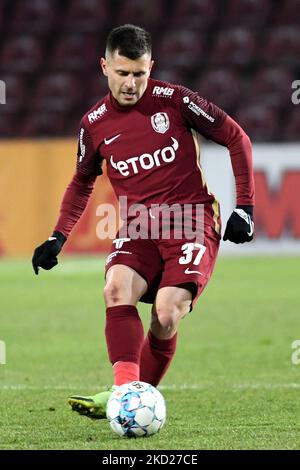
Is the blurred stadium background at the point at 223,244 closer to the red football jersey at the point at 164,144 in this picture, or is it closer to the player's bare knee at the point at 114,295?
the player's bare knee at the point at 114,295

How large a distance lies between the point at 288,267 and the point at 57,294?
3785 millimetres

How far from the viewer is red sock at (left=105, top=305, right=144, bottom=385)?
4902mm

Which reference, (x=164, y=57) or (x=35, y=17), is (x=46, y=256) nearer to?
(x=164, y=57)

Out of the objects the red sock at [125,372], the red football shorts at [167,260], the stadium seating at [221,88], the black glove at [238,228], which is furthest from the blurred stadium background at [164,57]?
the red sock at [125,372]

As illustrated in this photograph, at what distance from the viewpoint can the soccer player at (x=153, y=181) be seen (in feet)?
16.6

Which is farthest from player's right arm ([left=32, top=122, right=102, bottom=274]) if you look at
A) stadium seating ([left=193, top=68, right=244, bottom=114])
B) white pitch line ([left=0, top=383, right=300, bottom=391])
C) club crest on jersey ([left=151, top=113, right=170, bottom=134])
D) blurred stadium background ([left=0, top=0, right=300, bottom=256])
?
stadium seating ([left=193, top=68, right=244, bottom=114])

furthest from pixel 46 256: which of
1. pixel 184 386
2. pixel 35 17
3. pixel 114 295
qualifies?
pixel 35 17

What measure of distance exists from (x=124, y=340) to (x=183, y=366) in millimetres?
2413

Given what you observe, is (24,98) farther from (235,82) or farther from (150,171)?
(150,171)

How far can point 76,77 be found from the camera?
19.7 m

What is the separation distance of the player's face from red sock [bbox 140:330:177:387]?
1114 millimetres

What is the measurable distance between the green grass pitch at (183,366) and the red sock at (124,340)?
274 millimetres

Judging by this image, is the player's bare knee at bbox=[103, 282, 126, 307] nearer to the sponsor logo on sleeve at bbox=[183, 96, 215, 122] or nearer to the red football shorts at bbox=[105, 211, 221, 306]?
the red football shorts at bbox=[105, 211, 221, 306]
